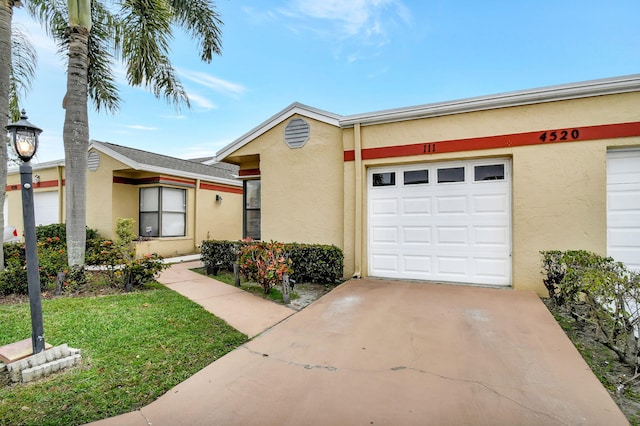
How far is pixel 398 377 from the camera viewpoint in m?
2.99

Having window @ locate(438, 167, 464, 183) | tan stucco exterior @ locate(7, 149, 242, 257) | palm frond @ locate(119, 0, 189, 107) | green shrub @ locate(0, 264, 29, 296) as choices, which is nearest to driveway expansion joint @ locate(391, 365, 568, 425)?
window @ locate(438, 167, 464, 183)

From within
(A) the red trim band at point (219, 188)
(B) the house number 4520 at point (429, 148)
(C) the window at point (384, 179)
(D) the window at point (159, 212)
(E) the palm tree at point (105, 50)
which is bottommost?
(D) the window at point (159, 212)

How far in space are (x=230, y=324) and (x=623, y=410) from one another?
172 inches

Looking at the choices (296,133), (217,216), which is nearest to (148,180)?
(217,216)

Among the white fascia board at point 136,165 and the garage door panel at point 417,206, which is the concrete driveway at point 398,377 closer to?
the garage door panel at point 417,206

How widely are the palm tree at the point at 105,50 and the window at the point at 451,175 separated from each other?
7.28 metres

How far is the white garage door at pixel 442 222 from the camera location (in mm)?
6391

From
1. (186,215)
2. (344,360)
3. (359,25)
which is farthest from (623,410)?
(186,215)

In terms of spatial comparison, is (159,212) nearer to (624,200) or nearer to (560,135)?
(560,135)

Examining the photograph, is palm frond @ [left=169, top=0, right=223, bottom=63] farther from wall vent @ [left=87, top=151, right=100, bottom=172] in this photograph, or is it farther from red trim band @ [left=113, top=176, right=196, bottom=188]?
wall vent @ [left=87, top=151, right=100, bottom=172]

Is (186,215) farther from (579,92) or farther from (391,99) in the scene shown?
(579,92)

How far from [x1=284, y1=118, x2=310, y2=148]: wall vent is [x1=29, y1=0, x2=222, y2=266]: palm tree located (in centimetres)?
330

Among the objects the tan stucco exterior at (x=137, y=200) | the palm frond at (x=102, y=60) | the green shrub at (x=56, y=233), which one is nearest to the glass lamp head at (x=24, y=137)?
the palm frond at (x=102, y=60)

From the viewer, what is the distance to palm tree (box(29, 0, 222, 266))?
675 centimetres
